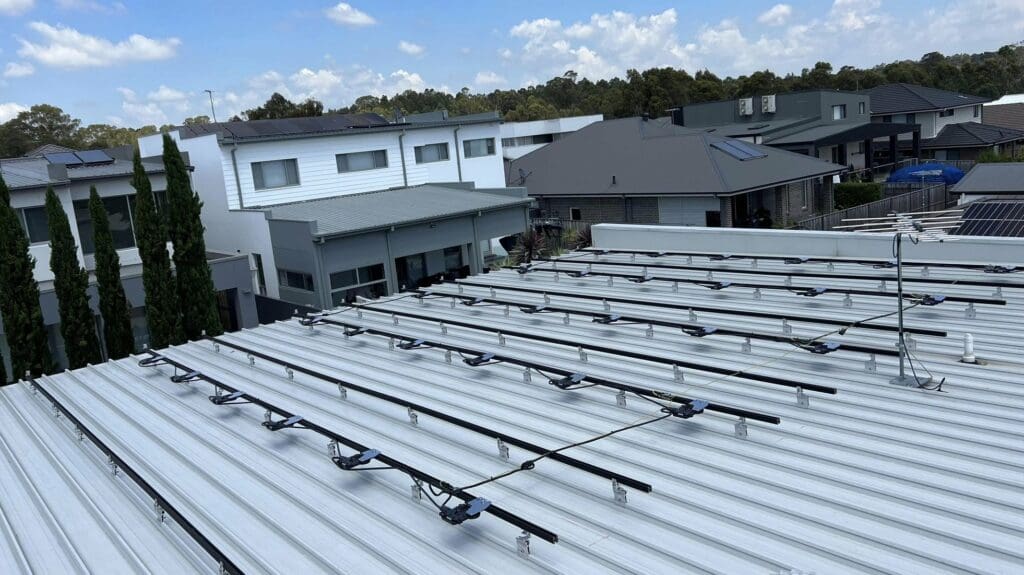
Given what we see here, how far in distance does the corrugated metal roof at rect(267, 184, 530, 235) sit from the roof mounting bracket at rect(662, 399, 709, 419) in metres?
17.0

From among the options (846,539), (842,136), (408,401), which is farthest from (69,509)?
(842,136)

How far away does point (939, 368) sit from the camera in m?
9.67

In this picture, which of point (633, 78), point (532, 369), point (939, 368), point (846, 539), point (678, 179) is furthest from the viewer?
point (633, 78)

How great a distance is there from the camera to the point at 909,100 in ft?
198

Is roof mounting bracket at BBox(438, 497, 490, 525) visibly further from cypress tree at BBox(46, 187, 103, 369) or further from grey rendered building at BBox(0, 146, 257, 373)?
grey rendered building at BBox(0, 146, 257, 373)

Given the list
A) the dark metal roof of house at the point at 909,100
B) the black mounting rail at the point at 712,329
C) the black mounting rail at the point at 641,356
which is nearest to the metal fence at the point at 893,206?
the dark metal roof of house at the point at 909,100

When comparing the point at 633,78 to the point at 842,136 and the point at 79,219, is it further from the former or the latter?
the point at 79,219

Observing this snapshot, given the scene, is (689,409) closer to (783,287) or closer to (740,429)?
(740,429)

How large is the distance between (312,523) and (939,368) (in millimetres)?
7686

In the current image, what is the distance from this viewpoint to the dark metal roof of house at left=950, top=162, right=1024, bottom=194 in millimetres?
25797

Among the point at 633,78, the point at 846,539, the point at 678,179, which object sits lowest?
the point at 846,539

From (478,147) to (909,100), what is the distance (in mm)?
40987

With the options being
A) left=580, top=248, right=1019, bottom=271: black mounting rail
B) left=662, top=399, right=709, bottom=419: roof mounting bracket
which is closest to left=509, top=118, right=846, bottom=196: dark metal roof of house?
left=580, top=248, right=1019, bottom=271: black mounting rail

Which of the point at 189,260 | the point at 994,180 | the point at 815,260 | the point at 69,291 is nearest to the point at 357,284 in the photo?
the point at 189,260
